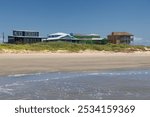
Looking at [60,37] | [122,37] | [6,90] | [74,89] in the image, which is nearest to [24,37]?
[60,37]

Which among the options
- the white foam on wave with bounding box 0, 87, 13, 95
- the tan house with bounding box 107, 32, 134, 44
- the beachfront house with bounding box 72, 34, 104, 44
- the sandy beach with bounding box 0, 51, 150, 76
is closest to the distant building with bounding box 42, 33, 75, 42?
the beachfront house with bounding box 72, 34, 104, 44

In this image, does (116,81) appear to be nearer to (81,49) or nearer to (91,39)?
(81,49)

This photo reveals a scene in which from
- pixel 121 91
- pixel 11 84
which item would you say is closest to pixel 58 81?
pixel 11 84

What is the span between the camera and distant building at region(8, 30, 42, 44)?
7200 centimetres

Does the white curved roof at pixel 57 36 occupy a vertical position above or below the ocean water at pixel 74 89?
below

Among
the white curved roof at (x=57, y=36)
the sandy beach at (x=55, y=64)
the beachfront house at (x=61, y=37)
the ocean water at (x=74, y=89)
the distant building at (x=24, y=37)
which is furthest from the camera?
the white curved roof at (x=57, y=36)

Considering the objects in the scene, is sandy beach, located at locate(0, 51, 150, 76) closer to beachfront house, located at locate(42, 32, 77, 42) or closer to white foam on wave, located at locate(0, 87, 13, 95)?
white foam on wave, located at locate(0, 87, 13, 95)

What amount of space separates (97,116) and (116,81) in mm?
9241

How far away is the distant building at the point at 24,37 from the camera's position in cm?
7200

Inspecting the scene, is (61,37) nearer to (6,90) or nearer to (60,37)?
(60,37)

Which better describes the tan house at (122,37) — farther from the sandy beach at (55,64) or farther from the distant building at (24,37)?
the sandy beach at (55,64)

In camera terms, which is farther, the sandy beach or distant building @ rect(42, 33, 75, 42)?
distant building @ rect(42, 33, 75, 42)

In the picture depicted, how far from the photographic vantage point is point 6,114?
6.98 meters

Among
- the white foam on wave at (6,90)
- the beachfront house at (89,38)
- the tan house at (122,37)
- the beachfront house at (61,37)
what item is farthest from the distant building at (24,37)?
the white foam on wave at (6,90)
